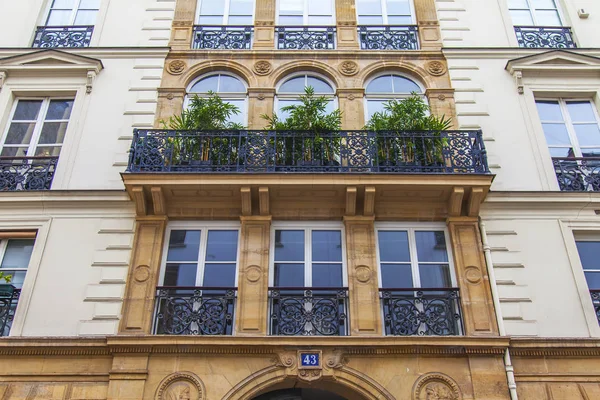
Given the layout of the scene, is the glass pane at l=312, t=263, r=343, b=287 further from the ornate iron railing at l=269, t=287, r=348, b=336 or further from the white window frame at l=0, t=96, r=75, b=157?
the white window frame at l=0, t=96, r=75, b=157

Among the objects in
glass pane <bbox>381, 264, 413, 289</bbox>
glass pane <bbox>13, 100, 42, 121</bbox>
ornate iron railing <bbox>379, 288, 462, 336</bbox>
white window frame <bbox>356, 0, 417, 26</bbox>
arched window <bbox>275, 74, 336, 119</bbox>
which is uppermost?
white window frame <bbox>356, 0, 417, 26</bbox>

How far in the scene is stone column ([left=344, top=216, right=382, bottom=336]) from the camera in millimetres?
8961

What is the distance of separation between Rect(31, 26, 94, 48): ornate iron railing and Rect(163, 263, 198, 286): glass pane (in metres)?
5.79

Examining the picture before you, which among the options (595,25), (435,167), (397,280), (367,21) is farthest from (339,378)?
(595,25)

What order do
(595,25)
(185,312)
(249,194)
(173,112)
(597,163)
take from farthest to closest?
(595,25) → (173,112) → (597,163) → (249,194) → (185,312)

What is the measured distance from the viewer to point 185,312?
29.8 feet

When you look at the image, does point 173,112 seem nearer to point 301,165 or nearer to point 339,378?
point 301,165

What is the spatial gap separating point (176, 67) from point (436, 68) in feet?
17.5

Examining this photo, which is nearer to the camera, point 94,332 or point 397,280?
point 94,332

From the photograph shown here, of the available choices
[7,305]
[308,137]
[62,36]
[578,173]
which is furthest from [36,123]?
[578,173]

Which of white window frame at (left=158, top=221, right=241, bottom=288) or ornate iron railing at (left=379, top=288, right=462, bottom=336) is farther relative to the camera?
white window frame at (left=158, top=221, right=241, bottom=288)


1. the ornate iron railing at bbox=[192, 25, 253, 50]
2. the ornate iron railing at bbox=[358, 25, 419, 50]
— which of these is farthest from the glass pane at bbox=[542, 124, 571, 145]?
the ornate iron railing at bbox=[192, 25, 253, 50]

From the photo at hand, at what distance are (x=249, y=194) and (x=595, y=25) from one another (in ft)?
28.2

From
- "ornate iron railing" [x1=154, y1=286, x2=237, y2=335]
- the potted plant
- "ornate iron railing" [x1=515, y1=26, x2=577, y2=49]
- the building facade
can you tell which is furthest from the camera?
"ornate iron railing" [x1=515, y1=26, x2=577, y2=49]
